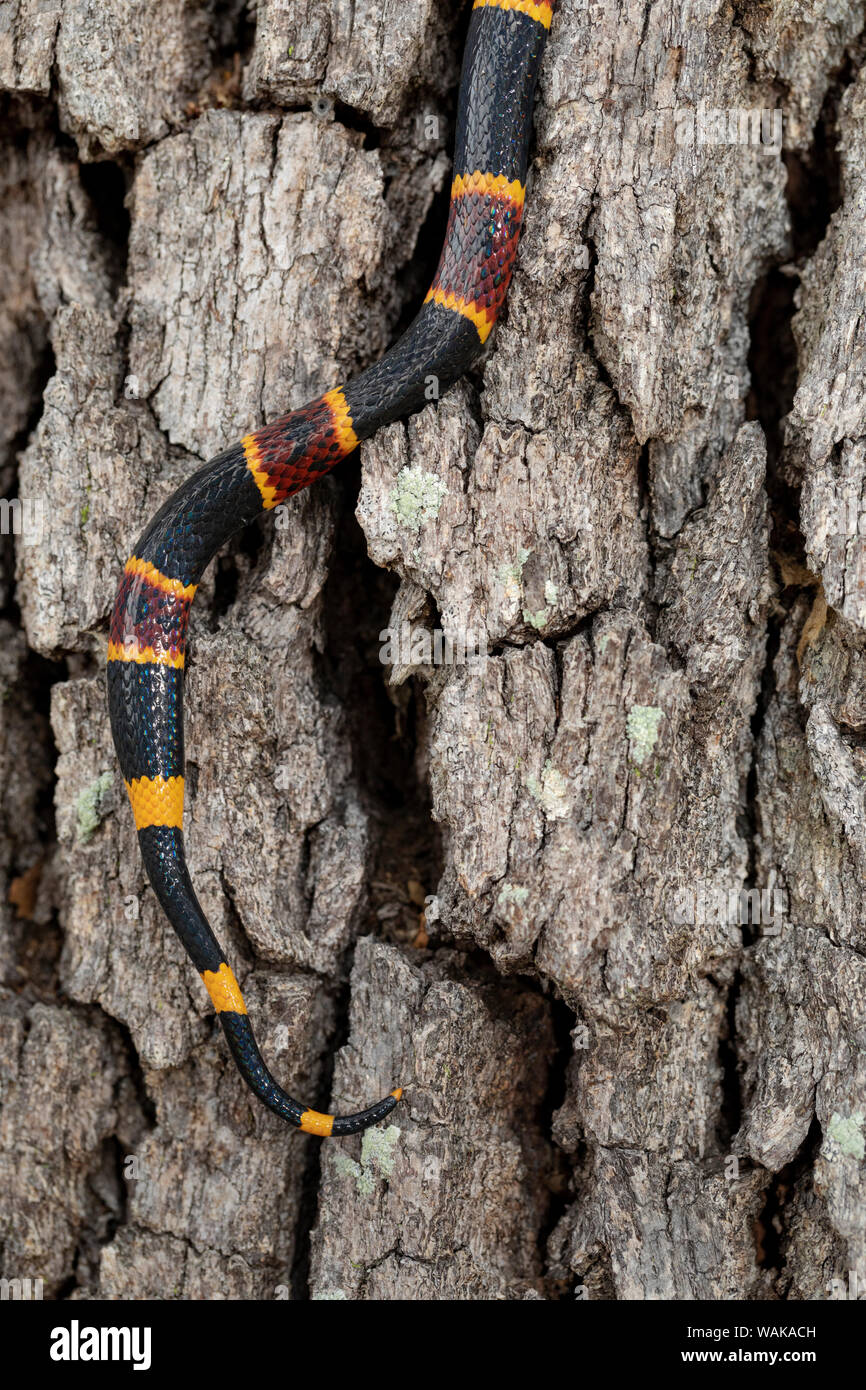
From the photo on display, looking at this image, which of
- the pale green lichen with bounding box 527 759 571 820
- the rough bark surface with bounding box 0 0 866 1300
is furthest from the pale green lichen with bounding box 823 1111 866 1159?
the pale green lichen with bounding box 527 759 571 820

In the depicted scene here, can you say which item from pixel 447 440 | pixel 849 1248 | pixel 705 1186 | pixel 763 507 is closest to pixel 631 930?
pixel 705 1186

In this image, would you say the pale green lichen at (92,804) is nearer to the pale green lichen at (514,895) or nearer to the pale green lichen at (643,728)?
the pale green lichen at (514,895)

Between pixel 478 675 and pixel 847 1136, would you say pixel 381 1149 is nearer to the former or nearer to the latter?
pixel 847 1136

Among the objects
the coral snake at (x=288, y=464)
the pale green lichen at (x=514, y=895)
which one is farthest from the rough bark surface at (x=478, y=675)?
the coral snake at (x=288, y=464)

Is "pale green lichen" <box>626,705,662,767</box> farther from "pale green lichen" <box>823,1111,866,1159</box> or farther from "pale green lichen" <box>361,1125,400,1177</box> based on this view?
"pale green lichen" <box>361,1125,400,1177</box>

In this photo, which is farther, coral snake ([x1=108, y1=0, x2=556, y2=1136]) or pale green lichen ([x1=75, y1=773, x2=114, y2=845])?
pale green lichen ([x1=75, y1=773, x2=114, y2=845])
